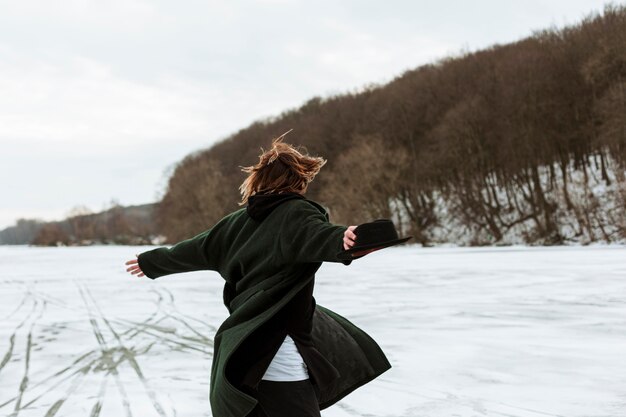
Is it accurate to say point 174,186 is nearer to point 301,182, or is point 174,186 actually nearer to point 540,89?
point 540,89

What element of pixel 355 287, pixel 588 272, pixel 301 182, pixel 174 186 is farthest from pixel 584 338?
pixel 174 186

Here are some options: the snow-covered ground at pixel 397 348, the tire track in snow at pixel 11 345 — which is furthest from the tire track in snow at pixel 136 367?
the tire track in snow at pixel 11 345

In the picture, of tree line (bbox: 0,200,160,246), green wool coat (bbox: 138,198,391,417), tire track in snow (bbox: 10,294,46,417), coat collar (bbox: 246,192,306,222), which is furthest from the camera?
tree line (bbox: 0,200,160,246)

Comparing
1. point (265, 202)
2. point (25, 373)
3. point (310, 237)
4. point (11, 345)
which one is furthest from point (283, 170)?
point (11, 345)

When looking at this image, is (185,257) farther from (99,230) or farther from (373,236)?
(99,230)

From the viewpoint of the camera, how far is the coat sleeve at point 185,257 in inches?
106

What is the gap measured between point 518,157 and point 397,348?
41.9m

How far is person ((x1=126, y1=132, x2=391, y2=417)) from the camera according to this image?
2.34 meters

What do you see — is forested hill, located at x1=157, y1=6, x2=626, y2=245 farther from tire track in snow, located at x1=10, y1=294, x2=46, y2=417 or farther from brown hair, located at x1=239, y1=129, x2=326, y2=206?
brown hair, located at x1=239, y1=129, x2=326, y2=206

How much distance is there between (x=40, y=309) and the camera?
12422mm

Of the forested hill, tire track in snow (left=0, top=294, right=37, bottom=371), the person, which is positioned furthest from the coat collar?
the forested hill

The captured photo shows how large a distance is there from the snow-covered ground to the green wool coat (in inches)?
95.0

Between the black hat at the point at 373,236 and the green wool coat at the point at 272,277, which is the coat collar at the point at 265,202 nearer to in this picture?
the green wool coat at the point at 272,277

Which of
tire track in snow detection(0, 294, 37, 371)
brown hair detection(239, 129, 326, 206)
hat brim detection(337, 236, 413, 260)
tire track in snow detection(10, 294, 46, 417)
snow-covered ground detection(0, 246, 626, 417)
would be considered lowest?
snow-covered ground detection(0, 246, 626, 417)
